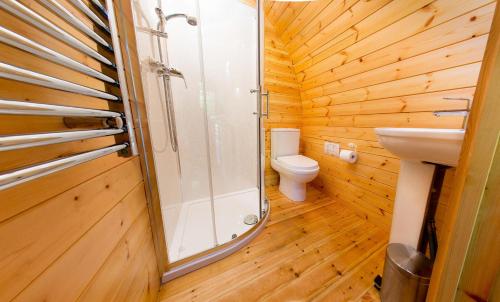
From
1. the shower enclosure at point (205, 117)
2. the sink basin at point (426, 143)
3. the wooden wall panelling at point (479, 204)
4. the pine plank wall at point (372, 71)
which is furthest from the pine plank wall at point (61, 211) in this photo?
the pine plank wall at point (372, 71)

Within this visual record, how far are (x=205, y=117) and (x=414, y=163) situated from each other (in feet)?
4.86

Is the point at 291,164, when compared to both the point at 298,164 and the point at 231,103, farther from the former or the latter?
the point at 231,103

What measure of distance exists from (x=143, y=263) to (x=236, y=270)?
56 centimetres

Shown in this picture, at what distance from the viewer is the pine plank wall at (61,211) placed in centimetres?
27

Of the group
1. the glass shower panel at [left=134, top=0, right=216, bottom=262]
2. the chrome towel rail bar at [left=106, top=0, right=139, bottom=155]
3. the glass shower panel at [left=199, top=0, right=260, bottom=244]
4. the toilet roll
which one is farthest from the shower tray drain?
the chrome towel rail bar at [left=106, top=0, right=139, bottom=155]

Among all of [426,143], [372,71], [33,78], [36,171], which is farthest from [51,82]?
[372,71]

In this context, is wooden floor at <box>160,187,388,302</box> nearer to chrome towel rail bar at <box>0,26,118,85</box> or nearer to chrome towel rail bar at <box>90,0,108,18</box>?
chrome towel rail bar at <box>0,26,118,85</box>

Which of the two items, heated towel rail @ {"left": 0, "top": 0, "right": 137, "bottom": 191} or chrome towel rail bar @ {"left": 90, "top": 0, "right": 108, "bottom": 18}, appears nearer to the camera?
heated towel rail @ {"left": 0, "top": 0, "right": 137, "bottom": 191}

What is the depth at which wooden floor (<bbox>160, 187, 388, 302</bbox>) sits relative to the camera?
0.89 metres

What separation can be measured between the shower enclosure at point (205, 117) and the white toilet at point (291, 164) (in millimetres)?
302

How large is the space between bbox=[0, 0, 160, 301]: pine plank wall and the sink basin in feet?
3.74

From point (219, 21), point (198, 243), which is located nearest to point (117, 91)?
point (198, 243)

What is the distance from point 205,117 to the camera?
4.96 ft

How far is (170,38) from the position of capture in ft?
4.57
